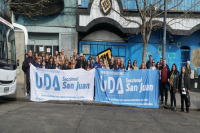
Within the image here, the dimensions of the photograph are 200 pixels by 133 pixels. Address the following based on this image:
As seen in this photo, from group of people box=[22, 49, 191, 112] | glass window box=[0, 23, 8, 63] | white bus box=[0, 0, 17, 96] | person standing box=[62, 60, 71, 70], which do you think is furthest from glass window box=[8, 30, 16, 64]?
person standing box=[62, 60, 71, 70]

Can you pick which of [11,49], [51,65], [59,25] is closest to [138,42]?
[59,25]

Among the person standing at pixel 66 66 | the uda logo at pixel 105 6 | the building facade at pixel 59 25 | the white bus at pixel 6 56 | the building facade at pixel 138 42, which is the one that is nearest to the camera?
the white bus at pixel 6 56

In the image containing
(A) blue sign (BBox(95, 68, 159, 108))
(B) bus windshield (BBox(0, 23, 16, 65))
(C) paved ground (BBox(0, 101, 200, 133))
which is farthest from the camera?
(A) blue sign (BBox(95, 68, 159, 108))

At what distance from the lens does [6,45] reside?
7660 millimetres

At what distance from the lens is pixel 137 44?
15.2m

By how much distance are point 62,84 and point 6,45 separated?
9.62 ft

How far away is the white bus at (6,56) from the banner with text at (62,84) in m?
1.30

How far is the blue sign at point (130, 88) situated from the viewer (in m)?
8.71

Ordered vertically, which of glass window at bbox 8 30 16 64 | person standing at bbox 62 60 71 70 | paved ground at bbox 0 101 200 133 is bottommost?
paved ground at bbox 0 101 200 133

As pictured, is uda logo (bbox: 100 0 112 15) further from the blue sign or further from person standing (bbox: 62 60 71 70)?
the blue sign

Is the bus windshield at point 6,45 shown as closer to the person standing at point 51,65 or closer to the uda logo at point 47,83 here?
the uda logo at point 47,83

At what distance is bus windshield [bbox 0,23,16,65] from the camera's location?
24.2 ft

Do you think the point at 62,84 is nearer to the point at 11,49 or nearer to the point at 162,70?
the point at 11,49

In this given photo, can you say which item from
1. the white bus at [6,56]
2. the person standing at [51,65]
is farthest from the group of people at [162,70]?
the white bus at [6,56]
